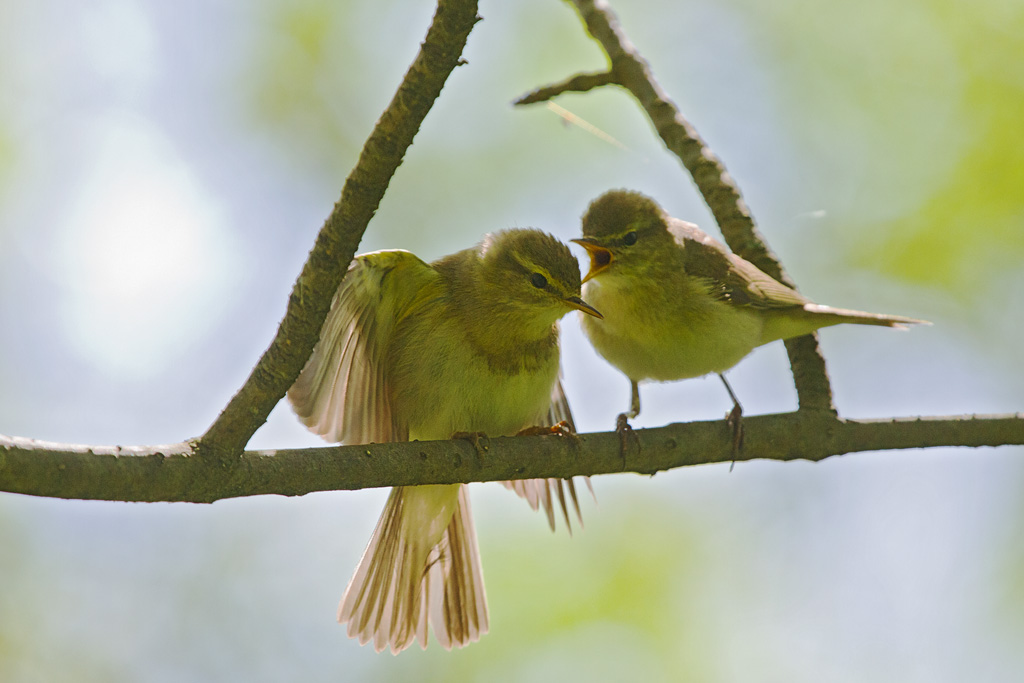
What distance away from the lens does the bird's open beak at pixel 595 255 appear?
521 cm

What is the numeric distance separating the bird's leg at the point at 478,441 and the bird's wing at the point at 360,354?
0.53m

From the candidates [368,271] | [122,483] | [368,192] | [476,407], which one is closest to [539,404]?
[476,407]

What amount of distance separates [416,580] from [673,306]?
2053 mm

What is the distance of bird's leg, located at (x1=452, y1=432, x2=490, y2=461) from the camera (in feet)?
11.4

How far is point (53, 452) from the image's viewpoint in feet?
8.00

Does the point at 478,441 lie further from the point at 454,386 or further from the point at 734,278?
the point at 734,278

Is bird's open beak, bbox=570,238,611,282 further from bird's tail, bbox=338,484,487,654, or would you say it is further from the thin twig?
bird's tail, bbox=338,484,487,654

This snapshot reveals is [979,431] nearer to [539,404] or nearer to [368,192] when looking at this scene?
[539,404]

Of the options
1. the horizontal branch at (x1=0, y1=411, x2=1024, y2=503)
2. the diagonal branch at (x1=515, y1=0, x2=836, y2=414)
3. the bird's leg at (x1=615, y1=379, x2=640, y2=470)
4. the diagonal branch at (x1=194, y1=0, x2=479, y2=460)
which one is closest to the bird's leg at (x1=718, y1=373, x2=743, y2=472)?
the horizontal branch at (x1=0, y1=411, x2=1024, y2=503)

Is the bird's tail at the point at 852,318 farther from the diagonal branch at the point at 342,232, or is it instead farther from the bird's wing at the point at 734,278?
the diagonal branch at the point at 342,232

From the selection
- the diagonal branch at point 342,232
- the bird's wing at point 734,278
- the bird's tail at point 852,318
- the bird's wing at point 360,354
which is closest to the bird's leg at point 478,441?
the bird's wing at point 360,354

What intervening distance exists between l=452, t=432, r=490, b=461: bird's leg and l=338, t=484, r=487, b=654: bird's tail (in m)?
0.66

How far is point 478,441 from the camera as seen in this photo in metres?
3.54

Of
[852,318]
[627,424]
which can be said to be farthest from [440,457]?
[852,318]
